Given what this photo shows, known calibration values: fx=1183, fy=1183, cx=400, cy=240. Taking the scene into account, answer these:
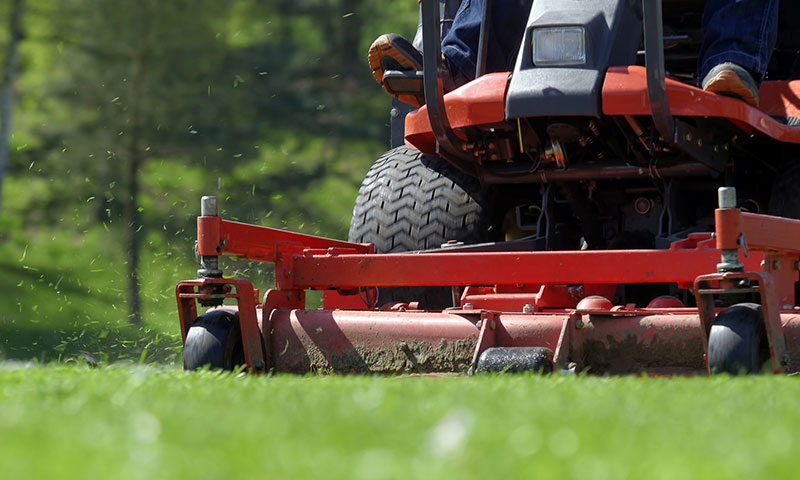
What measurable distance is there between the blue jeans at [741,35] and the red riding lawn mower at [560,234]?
0.19 m

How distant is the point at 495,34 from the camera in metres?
5.86

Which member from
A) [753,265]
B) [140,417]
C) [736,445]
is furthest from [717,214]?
[140,417]

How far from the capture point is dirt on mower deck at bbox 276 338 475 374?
455 cm

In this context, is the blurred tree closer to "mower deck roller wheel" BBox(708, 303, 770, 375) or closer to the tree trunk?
the tree trunk

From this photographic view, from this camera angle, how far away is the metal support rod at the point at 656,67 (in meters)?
4.79

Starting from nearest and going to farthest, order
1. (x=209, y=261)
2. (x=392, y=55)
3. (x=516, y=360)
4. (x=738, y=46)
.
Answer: (x=516, y=360) < (x=209, y=261) < (x=738, y=46) < (x=392, y=55)

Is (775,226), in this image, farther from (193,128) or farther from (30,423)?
(193,128)

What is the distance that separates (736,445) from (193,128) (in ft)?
49.7

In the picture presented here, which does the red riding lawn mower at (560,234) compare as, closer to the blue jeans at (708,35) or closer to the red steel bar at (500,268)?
the red steel bar at (500,268)

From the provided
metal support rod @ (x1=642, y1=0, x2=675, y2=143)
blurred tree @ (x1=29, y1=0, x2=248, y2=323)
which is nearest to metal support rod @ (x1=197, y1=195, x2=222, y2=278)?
metal support rod @ (x1=642, y1=0, x2=675, y2=143)

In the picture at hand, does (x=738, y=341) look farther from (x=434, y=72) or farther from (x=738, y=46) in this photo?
(x=434, y=72)

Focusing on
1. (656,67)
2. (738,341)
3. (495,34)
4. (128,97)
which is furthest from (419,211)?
(128,97)

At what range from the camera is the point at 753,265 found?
4.67 metres

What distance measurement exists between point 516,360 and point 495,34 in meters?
2.22
